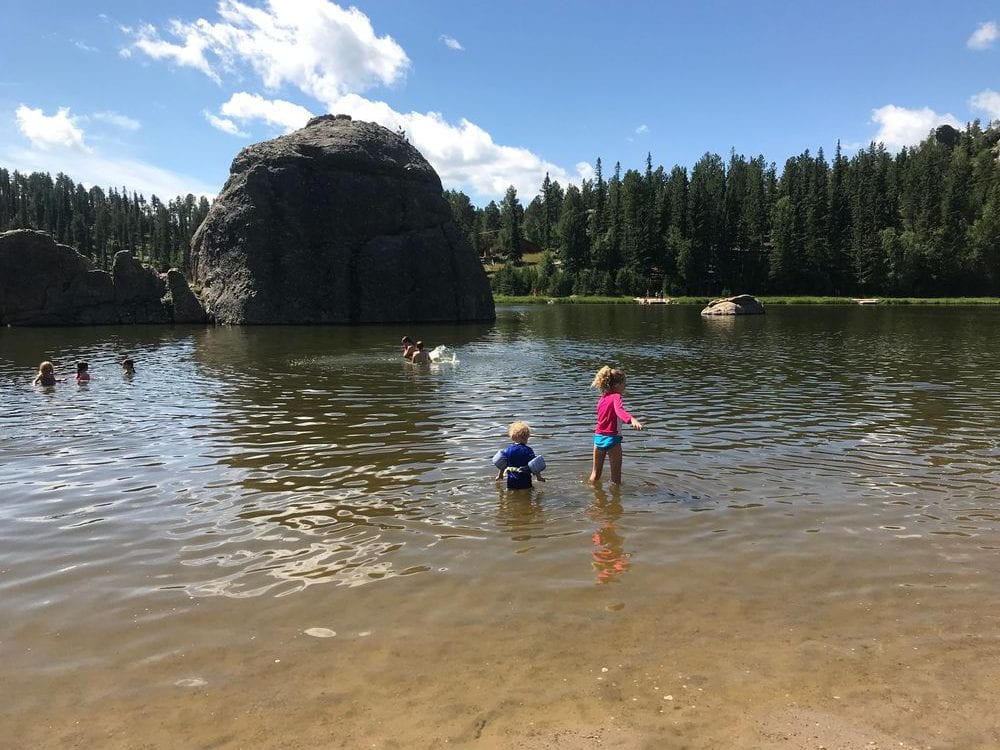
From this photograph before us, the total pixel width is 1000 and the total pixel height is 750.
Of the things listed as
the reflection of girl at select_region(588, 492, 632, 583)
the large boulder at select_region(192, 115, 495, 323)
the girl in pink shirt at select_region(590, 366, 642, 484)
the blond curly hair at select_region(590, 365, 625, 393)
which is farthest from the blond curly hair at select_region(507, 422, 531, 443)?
the large boulder at select_region(192, 115, 495, 323)

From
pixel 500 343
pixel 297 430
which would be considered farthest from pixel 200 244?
pixel 297 430

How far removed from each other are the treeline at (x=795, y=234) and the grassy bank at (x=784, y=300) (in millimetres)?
8947

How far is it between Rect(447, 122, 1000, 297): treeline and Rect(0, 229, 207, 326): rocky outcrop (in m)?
94.7

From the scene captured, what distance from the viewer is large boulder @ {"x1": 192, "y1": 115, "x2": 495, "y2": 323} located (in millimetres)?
70875

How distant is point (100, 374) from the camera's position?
27984 millimetres

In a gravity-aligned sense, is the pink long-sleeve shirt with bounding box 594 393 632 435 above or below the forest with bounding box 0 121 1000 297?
below

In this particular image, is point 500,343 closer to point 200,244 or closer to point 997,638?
point 997,638

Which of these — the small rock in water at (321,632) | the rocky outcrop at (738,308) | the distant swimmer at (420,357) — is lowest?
the small rock in water at (321,632)

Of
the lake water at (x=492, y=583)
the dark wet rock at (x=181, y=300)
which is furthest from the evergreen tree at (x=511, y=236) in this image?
the lake water at (x=492, y=583)

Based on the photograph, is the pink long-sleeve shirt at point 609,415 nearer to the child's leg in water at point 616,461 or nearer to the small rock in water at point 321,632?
the child's leg in water at point 616,461

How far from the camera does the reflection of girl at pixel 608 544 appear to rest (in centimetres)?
773

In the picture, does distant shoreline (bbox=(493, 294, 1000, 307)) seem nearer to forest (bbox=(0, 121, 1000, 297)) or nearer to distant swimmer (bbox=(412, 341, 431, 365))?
forest (bbox=(0, 121, 1000, 297))

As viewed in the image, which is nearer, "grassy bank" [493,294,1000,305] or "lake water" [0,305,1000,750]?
"lake water" [0,305,1000,750]

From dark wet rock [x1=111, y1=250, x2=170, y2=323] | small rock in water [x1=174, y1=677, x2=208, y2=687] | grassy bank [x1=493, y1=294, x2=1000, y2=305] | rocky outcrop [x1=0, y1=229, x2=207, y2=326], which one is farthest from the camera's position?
grassy bank [x1=493, y1=294, x2=1000, y2=305]
